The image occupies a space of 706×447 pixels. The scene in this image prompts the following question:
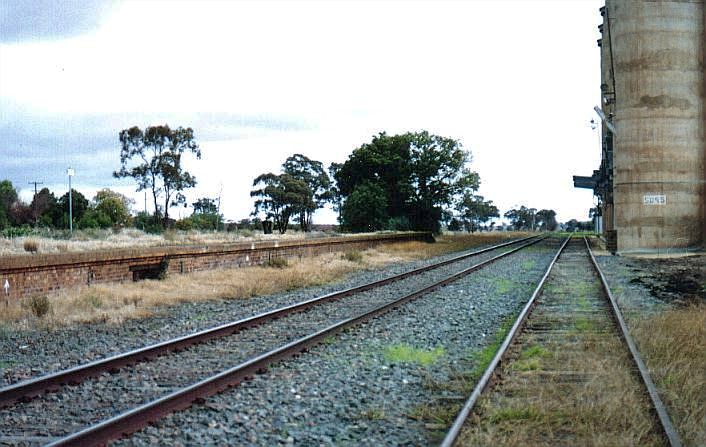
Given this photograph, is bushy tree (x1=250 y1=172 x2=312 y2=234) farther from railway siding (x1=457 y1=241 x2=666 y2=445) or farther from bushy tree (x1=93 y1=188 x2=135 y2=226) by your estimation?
railway siding (x1=457 y1=241 x2=666 y2=445)

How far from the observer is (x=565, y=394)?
6.63 metres

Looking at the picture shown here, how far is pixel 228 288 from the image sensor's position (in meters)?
16.0

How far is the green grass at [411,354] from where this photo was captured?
27.2ft

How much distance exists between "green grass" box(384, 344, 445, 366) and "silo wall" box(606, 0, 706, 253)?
80.1ft

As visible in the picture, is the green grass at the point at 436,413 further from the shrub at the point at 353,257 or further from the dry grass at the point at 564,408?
the shrub at the point at 353,257

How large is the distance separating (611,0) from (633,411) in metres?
30.2

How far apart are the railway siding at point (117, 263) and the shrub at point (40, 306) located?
1.05 metres

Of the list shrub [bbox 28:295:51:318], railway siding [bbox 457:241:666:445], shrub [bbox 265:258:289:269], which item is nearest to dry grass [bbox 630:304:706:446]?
railway siding [bbox 457:241:666:445]

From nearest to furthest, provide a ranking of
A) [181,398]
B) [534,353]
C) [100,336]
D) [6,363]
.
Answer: [181,398] → [6,363] → [534,353] → [100,336]

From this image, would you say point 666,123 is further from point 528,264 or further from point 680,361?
point 680,361

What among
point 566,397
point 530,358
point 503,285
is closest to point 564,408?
point 566,397

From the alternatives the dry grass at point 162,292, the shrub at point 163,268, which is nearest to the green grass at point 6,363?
the dry grass at point 162,292

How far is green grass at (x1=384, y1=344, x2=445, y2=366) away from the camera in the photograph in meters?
8.30

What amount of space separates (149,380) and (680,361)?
5.44m
